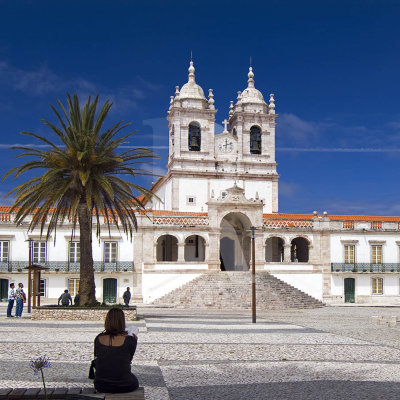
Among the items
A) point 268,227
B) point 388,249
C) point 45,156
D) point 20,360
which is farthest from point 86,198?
point 388,249

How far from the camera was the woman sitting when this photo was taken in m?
7.45

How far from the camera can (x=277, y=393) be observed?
30.7ft

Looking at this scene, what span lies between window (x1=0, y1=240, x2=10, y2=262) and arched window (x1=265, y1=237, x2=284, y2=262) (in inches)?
699

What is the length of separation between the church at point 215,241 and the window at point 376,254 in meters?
0.07

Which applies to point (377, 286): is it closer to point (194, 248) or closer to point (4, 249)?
point (194, 248)

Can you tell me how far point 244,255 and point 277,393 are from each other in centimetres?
3483

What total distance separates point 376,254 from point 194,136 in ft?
55.9

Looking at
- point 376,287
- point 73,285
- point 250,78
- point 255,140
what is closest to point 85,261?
point 73,285

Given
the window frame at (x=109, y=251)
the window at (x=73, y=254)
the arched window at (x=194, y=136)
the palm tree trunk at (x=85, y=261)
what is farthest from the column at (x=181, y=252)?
the palm tree trunk at (x=85, y=261)

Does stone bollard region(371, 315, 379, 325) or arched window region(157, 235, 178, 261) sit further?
arched window region(157, 235, 178, 261)

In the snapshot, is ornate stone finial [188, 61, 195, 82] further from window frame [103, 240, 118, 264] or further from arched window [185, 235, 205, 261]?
window frame [103, 240, 118, 264]

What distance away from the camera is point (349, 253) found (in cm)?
4194

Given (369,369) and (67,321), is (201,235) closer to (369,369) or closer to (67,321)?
(67,321)

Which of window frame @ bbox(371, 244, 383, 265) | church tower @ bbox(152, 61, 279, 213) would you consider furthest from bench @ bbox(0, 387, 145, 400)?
church tower @ bbox(152, 61, 279, 213)
